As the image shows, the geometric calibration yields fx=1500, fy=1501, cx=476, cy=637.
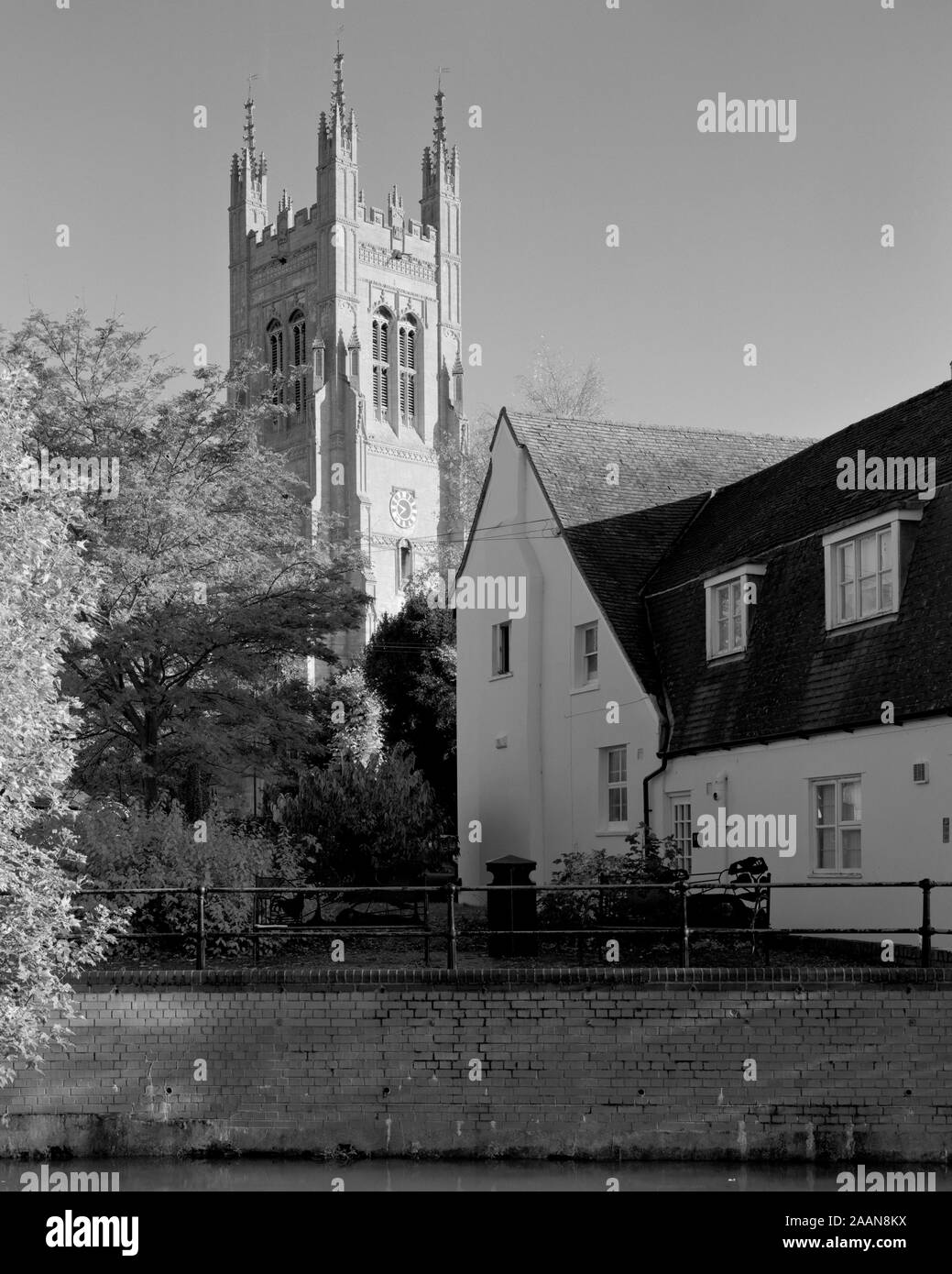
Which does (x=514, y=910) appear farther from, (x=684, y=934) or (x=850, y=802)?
(x=850, y=802)

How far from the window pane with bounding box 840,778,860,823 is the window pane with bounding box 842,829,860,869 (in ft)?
0.54

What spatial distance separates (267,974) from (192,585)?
11113mm

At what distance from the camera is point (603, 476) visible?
2867cm

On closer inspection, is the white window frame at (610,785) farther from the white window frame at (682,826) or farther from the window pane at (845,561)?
the window pane at (845,561)

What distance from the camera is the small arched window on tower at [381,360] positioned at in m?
98.8

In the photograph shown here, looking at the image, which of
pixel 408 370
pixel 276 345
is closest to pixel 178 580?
pixel 408 370

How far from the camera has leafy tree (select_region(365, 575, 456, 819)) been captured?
2004 inches

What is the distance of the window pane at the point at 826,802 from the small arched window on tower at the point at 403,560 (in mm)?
72872

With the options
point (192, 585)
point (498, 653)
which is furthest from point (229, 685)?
point (498, 653)

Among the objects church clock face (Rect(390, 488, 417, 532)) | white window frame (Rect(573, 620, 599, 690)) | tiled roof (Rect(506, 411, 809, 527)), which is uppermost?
church clock face (Rect(390, 488, 417, 532))

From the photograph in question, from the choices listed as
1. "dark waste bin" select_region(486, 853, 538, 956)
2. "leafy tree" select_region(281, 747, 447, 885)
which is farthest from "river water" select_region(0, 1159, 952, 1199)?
"leafy tree" select_region(281, 747, 447, 885)

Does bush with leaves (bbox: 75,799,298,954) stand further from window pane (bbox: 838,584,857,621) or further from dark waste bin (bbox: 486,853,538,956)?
window pane (bbox: 838,584,857,621)

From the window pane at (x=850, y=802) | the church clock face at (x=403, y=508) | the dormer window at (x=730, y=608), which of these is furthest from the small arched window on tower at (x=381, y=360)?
the window pane at (x=850, y=802)
